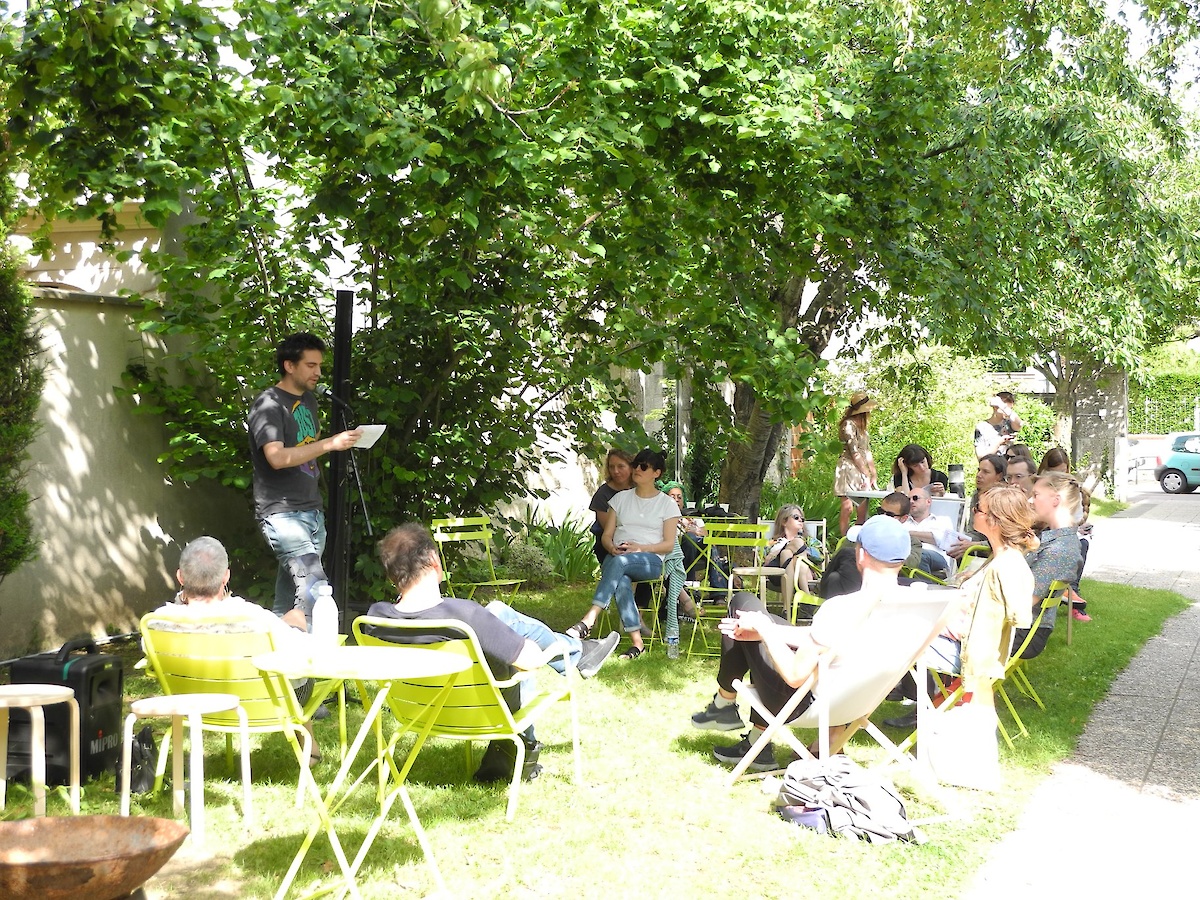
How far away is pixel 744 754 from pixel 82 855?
306cm

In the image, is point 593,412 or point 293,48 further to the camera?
point 593,412

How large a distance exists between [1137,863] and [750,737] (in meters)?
1.66

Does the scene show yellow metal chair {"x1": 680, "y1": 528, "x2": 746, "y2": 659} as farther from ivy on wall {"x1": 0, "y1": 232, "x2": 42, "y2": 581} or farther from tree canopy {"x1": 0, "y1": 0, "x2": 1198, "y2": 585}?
ivy on wall {"x1": 0, "y1": 232, "x2": 42, "y2": 581}

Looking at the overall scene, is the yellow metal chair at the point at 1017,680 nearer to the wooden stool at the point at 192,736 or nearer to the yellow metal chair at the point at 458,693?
the yellow metal chair at the point at 458,693

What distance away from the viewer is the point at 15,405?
6609 millimetres

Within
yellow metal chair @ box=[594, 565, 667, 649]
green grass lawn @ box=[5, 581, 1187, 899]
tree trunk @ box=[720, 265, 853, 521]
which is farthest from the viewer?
tree trunk @ box=[720, 265, 853, 521]

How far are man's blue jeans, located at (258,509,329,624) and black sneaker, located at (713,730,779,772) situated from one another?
83.6 inches

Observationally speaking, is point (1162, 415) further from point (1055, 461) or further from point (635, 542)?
point (635, 542)

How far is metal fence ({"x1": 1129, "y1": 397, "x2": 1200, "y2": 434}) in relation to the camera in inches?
1409

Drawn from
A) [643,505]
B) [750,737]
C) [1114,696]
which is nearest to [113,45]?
[750,737]

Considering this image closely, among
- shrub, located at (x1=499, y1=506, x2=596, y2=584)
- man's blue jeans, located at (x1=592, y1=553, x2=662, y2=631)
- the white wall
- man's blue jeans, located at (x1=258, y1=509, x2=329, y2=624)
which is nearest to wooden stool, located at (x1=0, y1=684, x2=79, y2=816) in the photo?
man's blue jeans, located at (x1=258, y1=509, x2=329, y2=624)

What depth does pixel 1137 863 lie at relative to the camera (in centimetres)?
406

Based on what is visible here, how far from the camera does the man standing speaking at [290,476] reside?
576 cm

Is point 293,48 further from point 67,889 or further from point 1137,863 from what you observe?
point 1137,863
